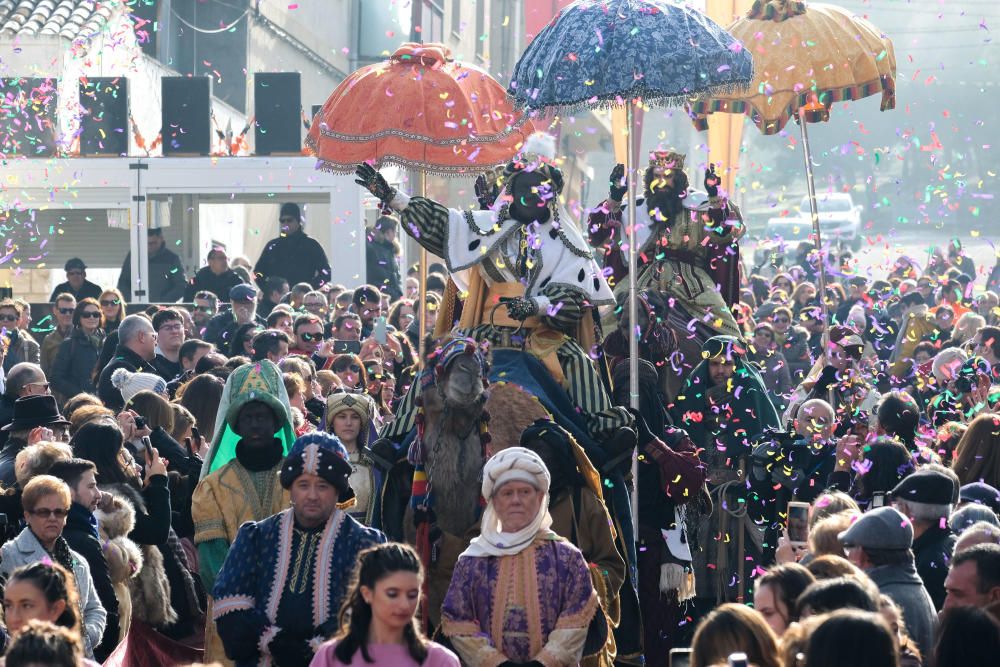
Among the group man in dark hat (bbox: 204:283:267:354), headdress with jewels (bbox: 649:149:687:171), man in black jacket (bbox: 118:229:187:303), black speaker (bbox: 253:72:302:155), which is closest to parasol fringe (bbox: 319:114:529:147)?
headdress with jewels (bbox: 649:149:687:171)

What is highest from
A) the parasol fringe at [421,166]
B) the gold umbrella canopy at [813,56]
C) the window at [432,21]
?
the window at [432,21]

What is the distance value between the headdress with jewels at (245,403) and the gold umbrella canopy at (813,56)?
5.66 m

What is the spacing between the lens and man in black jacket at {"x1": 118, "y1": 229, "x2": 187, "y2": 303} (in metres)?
19.5

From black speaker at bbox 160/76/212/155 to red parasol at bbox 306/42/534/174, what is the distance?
28.7 ft

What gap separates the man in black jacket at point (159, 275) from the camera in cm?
1953

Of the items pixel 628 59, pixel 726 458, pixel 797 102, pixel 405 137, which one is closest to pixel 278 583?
pixel 628 59

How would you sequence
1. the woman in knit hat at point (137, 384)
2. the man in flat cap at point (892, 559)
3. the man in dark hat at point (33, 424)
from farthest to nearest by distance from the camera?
the woman in knit hat at point (137, 384)
the man in dark hat at point (33, 424)
the man in flat cap at point (892, 559)

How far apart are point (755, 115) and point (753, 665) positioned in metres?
8.82

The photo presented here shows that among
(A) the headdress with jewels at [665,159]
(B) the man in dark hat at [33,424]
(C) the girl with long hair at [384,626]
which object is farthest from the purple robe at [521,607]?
(A) the headdress with jewels at [665,159]

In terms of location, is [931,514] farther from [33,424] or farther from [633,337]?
[33,424]

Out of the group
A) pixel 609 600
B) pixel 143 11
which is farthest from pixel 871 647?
pixel 143 11

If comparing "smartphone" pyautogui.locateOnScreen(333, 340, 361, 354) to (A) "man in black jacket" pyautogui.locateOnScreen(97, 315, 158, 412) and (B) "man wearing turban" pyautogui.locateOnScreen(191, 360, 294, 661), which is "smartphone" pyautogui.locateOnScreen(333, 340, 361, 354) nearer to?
(A) "man in black jacket" pyautogui.locateOnScreen(97, 315, 158, 412)

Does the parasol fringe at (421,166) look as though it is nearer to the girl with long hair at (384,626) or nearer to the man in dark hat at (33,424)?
the man in dark hat at (33,424)

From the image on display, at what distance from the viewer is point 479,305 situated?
10.0m
